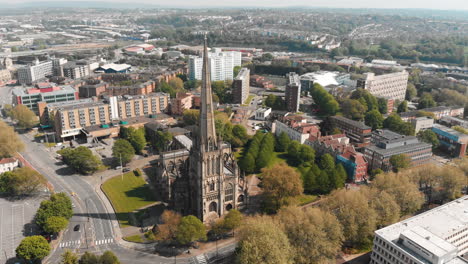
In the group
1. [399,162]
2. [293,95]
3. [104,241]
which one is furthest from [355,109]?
[104,241]

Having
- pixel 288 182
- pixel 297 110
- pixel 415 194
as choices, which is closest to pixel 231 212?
pixel 288 182

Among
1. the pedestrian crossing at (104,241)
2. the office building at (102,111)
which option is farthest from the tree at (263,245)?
the office building at (102,111)

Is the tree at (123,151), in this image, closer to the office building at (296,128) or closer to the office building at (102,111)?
the office building at (102,111)

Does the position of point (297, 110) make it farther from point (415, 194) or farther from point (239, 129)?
point (415, 194)

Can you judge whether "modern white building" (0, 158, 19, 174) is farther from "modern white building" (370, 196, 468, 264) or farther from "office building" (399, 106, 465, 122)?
"office building" (399, 106, 465, 122)

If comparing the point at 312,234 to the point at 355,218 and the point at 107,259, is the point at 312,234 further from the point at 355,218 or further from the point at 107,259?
the point at 107,259

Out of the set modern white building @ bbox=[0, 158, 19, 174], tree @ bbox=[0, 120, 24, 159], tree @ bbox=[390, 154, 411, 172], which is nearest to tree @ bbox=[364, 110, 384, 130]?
tree @ bbox=[390, 154, 411, 172]
